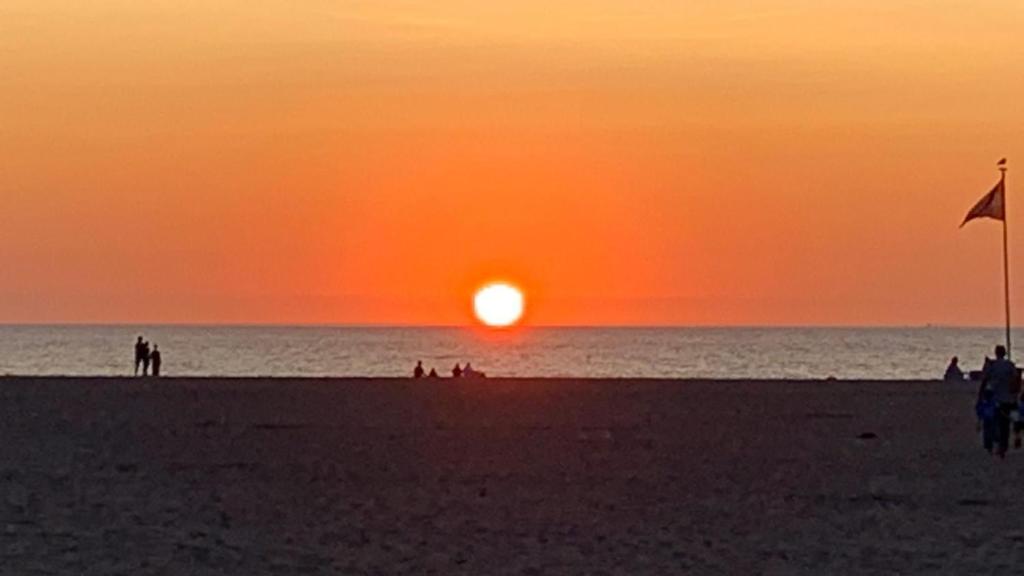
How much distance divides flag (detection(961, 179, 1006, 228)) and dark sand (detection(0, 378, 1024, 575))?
7266 mm

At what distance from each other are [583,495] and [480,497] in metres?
1.09

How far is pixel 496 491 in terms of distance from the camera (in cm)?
2120

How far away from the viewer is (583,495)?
21062mm

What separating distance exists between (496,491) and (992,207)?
26.4 metres

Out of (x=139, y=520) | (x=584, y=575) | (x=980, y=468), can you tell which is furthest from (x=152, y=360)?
(x=584, y=575)

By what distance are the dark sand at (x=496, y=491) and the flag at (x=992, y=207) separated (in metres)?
7.27

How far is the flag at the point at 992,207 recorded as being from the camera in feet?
148

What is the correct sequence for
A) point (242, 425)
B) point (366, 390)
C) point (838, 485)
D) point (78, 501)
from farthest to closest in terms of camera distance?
point (366, 390) → point (242, 425) → point (838, 485) → point (78, 501)

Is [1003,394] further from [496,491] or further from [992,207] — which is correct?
[992,207]

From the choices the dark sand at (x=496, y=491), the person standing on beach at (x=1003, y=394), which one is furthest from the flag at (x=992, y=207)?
the person standing on beach at (x=1003, y=394)

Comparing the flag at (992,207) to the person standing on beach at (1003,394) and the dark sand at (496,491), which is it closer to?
the dark sand at (496,491)

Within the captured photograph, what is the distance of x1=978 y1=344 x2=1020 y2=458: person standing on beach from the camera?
87.7 feet

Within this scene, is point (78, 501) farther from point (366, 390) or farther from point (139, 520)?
point (366, 390)

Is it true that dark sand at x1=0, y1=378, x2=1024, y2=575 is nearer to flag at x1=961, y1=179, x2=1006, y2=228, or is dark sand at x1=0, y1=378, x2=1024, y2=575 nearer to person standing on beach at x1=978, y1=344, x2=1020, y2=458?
person standing on beach at x1=978, y1=344, x2=1020, y2=458
